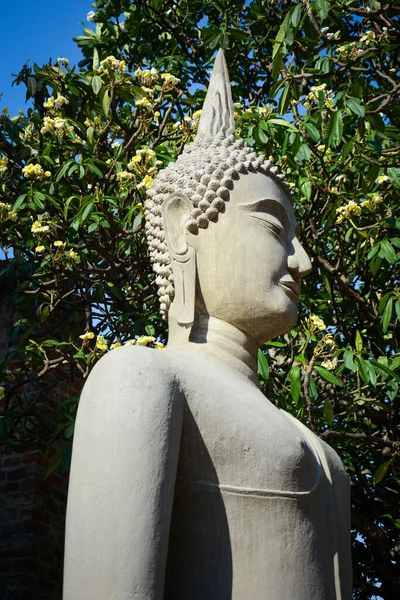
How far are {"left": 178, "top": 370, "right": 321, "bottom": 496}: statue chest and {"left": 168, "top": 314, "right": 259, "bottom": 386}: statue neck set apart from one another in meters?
0.25

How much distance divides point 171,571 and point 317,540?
509mm

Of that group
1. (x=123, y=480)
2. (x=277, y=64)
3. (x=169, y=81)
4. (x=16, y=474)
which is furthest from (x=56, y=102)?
(x=123, y=480)

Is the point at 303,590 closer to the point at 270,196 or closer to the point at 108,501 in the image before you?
the point at 108,501

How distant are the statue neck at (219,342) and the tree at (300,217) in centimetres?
171

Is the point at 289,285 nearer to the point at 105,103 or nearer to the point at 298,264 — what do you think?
the point at 298,264

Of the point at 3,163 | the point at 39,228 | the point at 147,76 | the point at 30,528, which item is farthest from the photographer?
the point at 30,528

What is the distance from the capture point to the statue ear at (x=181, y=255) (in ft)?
10.3

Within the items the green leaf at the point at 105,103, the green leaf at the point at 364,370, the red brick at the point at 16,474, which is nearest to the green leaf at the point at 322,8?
the green leaf at the point at 105,103

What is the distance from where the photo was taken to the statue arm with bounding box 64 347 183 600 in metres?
2.39

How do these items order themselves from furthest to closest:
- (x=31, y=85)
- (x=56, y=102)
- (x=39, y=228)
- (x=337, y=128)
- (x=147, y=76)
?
(x=31, y=85)
(x=56, y=102)
(x=147, y=76)
(x=39, y=228)
(x=337, y=128)

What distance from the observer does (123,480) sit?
8.19ft

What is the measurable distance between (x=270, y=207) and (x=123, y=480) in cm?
128

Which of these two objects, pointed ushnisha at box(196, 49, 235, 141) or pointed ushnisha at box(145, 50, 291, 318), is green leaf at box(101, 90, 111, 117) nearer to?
pointed ushnisha at box(196, 49, 235, 141)

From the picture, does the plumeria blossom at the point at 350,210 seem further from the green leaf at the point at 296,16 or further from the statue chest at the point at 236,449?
the statue chest at the point at 236,449
